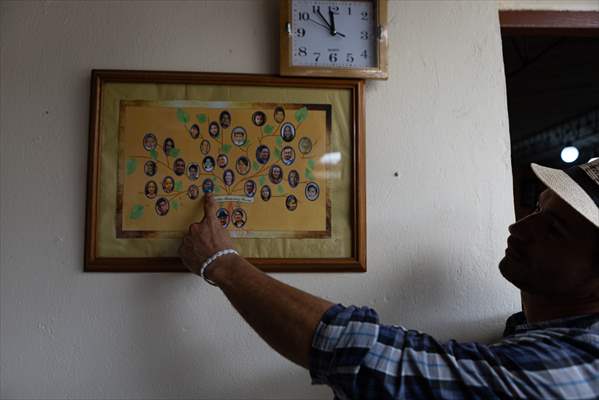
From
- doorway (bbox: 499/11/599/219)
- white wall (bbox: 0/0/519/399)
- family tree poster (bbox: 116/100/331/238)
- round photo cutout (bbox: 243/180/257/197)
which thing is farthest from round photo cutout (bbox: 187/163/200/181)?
doorway (bbox: 499/11/599/219)

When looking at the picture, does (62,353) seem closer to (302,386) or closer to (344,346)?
(302,386)

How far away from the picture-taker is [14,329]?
2.91ft

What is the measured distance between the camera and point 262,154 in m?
0.94

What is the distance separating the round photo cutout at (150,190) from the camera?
3.01 feet

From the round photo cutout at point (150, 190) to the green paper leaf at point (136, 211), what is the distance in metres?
0.03

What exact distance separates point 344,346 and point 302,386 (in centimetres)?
40

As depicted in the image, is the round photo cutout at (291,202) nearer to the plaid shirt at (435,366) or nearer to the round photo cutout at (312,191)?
the round photo cutout at (312,191)

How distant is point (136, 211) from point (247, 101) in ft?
1.11

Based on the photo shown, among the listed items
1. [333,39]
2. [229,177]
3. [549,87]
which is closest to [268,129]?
[229,177]

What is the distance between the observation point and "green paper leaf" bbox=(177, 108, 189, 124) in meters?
0.93

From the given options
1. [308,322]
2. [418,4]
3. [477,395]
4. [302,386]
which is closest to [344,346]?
[308,322]

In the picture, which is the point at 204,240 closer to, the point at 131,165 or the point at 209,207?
the point at 209,207

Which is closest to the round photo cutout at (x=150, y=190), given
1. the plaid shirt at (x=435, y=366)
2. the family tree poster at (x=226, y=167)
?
the family tree poster at (x=226, y=167)

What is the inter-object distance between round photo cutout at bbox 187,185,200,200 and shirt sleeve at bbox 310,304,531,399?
436mm
